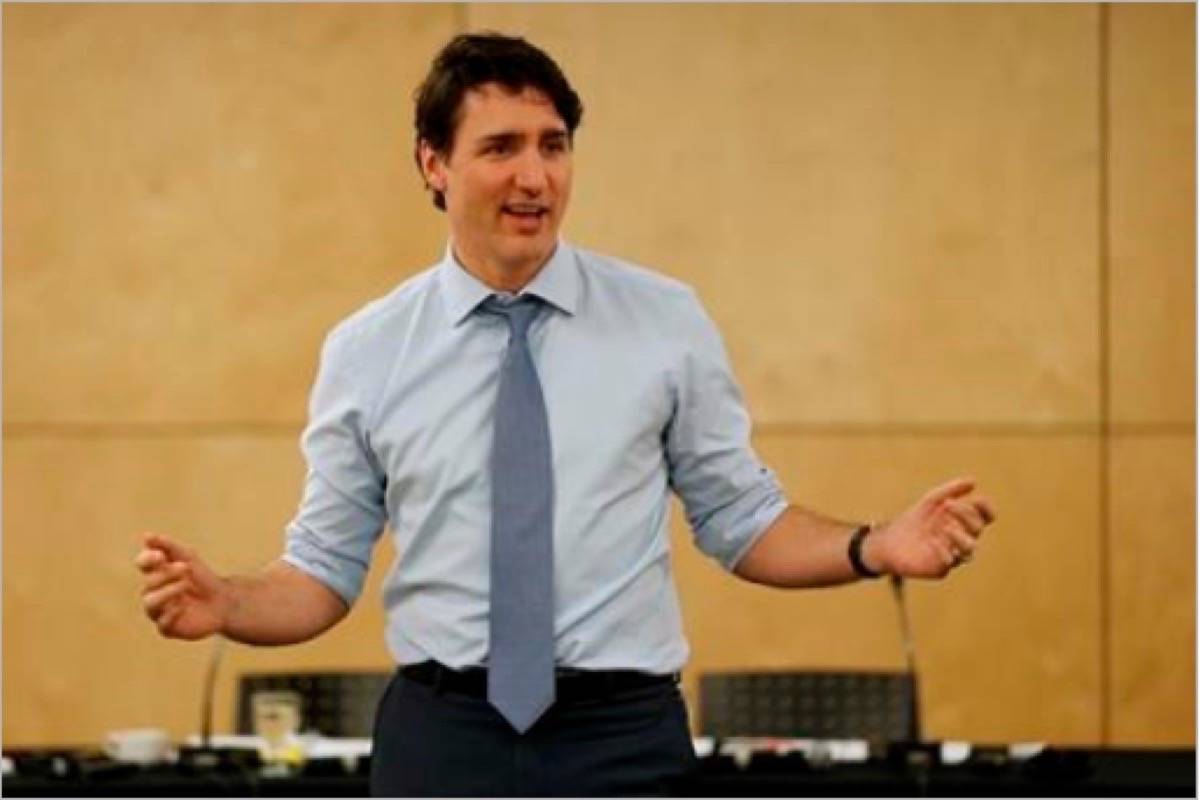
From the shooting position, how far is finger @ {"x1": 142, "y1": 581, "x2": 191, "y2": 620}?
8.92ft

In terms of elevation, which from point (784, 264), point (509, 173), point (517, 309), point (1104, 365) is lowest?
point (517, 309)

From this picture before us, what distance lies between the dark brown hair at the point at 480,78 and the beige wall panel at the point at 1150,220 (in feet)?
13.2

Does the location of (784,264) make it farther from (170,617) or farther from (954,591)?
(170,617)

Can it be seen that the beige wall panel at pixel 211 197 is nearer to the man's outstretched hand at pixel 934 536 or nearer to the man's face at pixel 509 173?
the man's face at pixel 509 173

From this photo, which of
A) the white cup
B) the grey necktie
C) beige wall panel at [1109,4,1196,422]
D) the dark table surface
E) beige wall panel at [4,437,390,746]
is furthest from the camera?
beige wall panel at [4,437,390,746]

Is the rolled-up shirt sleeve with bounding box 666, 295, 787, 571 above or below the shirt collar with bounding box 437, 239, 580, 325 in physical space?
below

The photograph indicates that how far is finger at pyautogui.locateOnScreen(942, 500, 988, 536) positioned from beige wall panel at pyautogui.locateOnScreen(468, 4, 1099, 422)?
3.86 meters

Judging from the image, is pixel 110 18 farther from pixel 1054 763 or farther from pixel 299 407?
pixel 1054 763

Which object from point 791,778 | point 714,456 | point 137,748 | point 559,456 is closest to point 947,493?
point 714,456

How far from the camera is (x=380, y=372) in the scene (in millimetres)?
2854

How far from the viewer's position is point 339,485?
290 centimetres

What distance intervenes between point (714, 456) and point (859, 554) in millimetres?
199

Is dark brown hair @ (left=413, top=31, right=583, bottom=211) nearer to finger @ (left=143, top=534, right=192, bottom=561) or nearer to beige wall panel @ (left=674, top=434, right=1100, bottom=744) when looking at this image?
finger @ (left=143, top=534, right=192, bottom=561)

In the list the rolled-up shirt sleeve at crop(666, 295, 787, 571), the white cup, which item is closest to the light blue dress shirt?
the rolled-up shirt sleeve at crop(666, 295, 787, 571)
